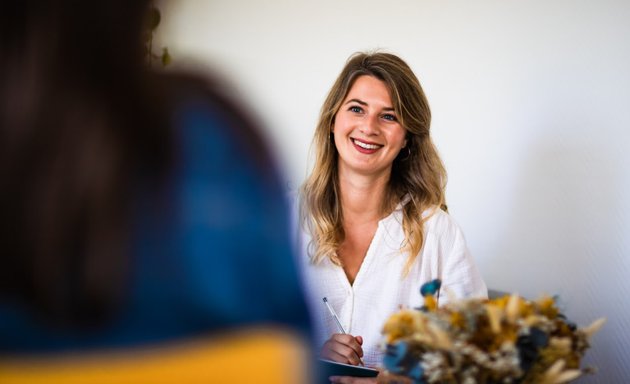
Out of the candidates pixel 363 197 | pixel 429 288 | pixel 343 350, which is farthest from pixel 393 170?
pixel 429 288

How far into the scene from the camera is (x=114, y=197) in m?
0.49

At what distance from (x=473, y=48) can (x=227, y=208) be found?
1.72m

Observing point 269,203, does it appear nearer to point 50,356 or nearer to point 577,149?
point 50,356

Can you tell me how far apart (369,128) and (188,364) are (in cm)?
146

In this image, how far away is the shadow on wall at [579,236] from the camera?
1.88m

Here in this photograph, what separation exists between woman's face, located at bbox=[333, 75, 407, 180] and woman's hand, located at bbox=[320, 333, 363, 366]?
573 millimetres

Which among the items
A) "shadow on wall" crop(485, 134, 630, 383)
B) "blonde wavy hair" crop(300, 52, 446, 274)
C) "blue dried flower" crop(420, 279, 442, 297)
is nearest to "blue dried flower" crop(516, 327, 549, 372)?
"blue dried flower" crop(420, 279, 442, 297)

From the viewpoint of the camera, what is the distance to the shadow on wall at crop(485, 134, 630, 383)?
1878 millimetres

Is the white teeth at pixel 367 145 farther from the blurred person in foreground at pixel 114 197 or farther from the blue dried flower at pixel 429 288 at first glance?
the blurred person in foreground at pixel 114 197

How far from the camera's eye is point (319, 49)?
2434mm

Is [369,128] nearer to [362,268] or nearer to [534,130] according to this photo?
[362,268]

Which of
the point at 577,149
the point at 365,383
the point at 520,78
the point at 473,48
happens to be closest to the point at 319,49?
the point at 473,48

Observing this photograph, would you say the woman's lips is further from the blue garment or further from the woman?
the blue garment

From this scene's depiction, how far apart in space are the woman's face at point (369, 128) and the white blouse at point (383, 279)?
25 cm
